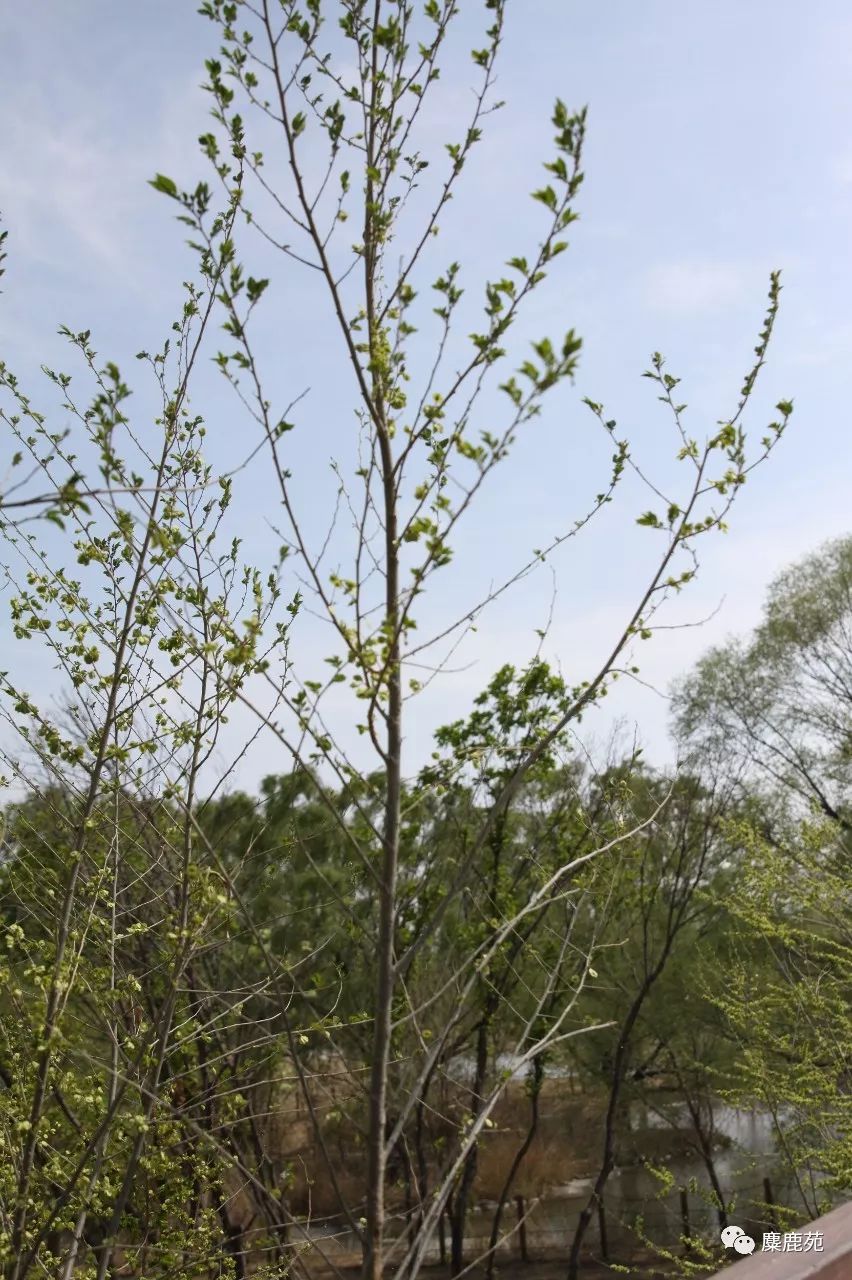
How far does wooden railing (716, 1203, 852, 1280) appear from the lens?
4.50 ft

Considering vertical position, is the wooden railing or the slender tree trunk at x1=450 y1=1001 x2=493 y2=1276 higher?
the wooden railing

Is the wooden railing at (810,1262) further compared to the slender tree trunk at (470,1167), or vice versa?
the slender tree trunk at (470,1167)

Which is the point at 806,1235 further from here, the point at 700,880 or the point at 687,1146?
the point at 687,1146

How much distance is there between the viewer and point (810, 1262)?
1428mm

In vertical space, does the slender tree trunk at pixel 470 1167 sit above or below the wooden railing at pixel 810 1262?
below

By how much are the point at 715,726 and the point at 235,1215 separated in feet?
35.9

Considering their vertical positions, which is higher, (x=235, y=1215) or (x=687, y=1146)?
(x=235, y=1215)

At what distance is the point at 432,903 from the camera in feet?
29.9

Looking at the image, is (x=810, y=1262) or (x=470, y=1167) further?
(x=470, y=1167)

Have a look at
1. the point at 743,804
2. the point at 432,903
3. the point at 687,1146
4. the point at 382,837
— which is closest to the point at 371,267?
the point at 382,837

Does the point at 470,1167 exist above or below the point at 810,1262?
below

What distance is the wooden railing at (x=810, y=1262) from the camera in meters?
1.37

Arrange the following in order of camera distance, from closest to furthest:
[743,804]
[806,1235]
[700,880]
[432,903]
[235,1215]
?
[806,1235], [432,903], [235,1215], [700,880], [743,804]

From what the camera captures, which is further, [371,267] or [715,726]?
[715,726]
